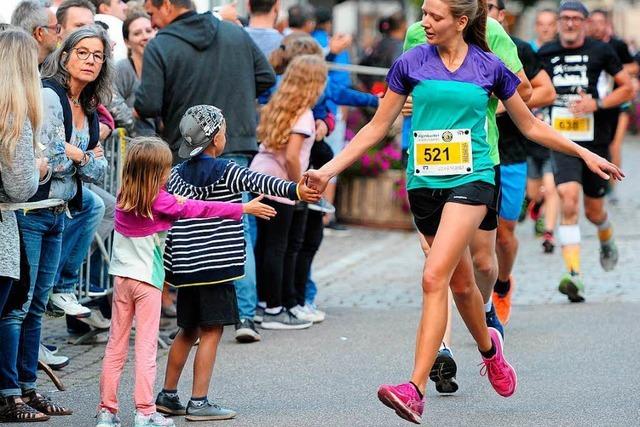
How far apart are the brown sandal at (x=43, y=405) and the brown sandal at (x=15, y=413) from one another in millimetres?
165

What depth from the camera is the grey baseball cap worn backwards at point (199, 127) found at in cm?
640

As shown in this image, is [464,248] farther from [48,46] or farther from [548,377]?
[48,46]

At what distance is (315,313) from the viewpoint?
9.49 m

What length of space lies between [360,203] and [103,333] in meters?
7.30

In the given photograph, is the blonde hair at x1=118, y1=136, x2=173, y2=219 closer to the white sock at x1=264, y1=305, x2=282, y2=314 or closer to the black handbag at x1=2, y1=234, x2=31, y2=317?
the black handbag at x1=2, y1=234, x2=31, y2=317

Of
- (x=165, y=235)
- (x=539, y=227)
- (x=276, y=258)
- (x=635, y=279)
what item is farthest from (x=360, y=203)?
(x=165, y=235)

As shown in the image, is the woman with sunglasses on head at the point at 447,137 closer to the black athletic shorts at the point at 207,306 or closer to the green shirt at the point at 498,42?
the black athletic shorts at the point at 207,306

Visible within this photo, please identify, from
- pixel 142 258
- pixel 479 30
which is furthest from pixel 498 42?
pixel 142 258

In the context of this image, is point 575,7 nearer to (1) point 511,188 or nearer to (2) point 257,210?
(1) point 511,188

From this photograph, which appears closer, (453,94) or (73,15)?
(453,94)

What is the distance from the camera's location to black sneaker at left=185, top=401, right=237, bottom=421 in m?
6.33

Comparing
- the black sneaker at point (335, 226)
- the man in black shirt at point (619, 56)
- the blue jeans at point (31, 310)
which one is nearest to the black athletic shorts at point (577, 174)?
the man in black shirt at point (619, 56)

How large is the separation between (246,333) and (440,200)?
2548 millimetres

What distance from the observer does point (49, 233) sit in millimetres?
6543
